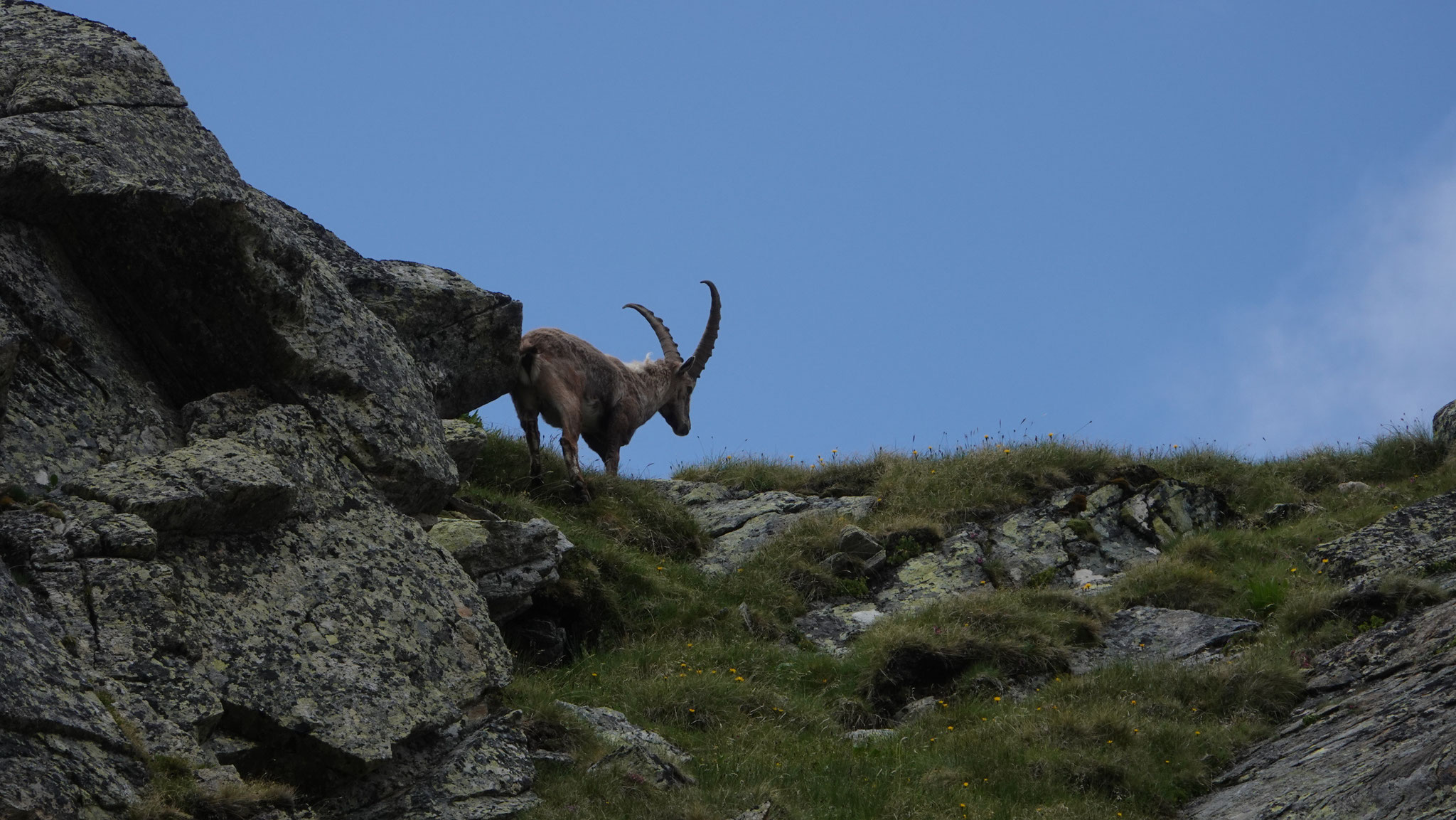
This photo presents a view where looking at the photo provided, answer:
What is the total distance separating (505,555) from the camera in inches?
431

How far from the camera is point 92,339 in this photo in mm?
8422

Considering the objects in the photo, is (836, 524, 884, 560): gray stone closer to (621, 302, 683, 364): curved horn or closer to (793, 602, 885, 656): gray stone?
(793, 602, 885, 656): gray stone

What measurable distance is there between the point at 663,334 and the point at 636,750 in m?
11.4

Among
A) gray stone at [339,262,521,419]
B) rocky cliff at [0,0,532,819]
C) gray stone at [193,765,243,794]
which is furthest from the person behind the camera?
gray stone at [339,262,521,419]

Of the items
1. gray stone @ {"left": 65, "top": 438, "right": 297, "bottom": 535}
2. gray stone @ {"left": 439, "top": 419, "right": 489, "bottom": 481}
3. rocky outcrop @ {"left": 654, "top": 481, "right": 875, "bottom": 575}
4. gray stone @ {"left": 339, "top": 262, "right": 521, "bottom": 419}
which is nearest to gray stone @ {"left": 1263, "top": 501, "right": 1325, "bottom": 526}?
rocky outcrop @ {"left": 654, "top": 481, "right": 875, "bottom": 575}

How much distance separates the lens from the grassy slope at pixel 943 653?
8875 mm

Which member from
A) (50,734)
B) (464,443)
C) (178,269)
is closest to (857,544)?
(464,443)

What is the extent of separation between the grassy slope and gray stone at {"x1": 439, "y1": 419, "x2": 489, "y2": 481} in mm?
394

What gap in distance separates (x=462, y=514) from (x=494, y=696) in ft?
9.35

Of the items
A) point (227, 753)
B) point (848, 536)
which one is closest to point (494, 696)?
point (227, 753)

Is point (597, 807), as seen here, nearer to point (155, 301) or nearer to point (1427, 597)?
point (155, 301)

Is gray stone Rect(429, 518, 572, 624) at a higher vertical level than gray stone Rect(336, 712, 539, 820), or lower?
higher

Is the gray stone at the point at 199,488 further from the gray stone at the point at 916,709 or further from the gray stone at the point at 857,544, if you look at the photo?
the gray stone at the point at 857,544

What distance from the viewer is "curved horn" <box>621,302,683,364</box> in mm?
19188
